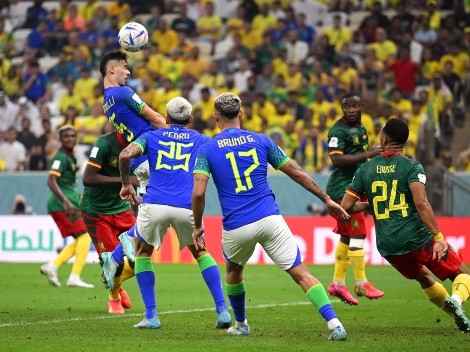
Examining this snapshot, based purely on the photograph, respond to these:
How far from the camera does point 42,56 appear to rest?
3036cm

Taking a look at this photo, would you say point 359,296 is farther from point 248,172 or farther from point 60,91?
point 60,91

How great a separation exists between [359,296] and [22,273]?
290 inches

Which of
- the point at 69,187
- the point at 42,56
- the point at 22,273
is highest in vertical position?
the point at 42,56

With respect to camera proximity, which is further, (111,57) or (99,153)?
(99,153)

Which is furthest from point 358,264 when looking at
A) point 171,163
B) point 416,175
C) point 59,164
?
point 59,164

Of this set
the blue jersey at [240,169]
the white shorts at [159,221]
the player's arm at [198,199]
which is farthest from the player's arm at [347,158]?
the player's arm at [198,199]

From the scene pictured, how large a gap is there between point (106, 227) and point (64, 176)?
15.3ft

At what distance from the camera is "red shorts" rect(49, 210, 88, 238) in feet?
56.6

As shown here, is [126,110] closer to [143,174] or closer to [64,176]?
[143,174]

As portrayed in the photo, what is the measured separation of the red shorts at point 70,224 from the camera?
56.6 feet

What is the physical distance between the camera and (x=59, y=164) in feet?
56.2

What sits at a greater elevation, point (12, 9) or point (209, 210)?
point (12, 9)

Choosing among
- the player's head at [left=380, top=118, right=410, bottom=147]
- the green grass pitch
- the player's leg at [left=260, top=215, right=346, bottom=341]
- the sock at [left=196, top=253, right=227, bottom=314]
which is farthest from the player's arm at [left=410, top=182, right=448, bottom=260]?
the sock at [left=196, top=253, right=227, bottom=314]

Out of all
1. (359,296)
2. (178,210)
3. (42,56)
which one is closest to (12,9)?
(42,56)
